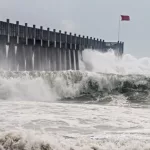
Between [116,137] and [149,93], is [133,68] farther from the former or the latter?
[116,137]

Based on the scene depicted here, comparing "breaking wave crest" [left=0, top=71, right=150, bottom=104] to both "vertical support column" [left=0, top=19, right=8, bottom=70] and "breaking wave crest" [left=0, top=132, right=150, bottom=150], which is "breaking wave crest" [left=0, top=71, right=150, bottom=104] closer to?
"vertical support column" [left=0, top=19, right=8, bottom=70]

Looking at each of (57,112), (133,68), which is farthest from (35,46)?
(133,68)

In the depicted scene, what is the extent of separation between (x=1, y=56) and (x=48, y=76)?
339 centimetres

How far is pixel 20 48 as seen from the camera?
84.9 ft

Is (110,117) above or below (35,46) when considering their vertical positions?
below

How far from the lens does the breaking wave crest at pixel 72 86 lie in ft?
61.3

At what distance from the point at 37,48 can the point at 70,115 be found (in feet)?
59.4

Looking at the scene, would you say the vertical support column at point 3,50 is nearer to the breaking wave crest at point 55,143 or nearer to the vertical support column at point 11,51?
the vertical support column at point 11,51

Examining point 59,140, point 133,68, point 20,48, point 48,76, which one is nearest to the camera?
point 59,140

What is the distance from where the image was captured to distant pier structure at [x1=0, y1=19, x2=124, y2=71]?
24.0 m

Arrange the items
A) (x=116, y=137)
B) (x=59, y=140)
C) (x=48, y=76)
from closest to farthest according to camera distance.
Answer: (x=59, y=140) → (x=116, y=137) → (x=48, y=76)

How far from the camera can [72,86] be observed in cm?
2238

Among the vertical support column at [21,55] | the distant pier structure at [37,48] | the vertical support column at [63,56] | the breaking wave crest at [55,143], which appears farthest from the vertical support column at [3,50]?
the breaking wave crest at [55,143]

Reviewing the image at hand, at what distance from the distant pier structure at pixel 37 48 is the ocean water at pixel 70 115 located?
3.61 meters
